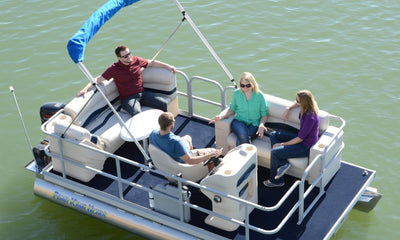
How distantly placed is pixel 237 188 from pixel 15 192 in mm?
4781

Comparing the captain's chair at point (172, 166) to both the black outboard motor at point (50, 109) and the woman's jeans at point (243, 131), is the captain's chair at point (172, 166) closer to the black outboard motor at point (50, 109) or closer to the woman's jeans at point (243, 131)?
the woman's jeans at point (243, 131)

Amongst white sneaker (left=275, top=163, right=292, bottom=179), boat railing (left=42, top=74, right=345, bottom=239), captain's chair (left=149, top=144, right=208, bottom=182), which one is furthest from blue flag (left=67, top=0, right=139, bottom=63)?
white sneaker (left=275, top=163, right=292, bottom=179)

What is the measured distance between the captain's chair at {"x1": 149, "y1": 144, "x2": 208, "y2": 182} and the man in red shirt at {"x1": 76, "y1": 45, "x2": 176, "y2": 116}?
5.84ft

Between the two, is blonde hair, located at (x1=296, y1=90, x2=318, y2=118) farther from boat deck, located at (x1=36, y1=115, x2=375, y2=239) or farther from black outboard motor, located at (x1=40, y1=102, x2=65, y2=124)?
black outboard motor, located at (x1=40, y1=102, x2=65, y2=124)

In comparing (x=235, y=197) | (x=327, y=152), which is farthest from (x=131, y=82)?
(x=327, y=152)

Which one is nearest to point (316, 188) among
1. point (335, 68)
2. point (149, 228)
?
point (149, 228)

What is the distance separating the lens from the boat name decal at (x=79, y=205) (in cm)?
1027

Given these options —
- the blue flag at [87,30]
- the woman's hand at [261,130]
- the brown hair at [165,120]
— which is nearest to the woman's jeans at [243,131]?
the woman's hand at [261,130]

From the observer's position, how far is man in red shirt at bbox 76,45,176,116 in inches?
433

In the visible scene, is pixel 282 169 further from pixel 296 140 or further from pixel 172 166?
pixel 172 166

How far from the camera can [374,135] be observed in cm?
1258

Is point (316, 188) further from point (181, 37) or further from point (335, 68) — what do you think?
point (181, 37)

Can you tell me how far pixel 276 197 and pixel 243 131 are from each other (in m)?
1.13

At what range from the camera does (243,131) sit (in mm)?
10164
